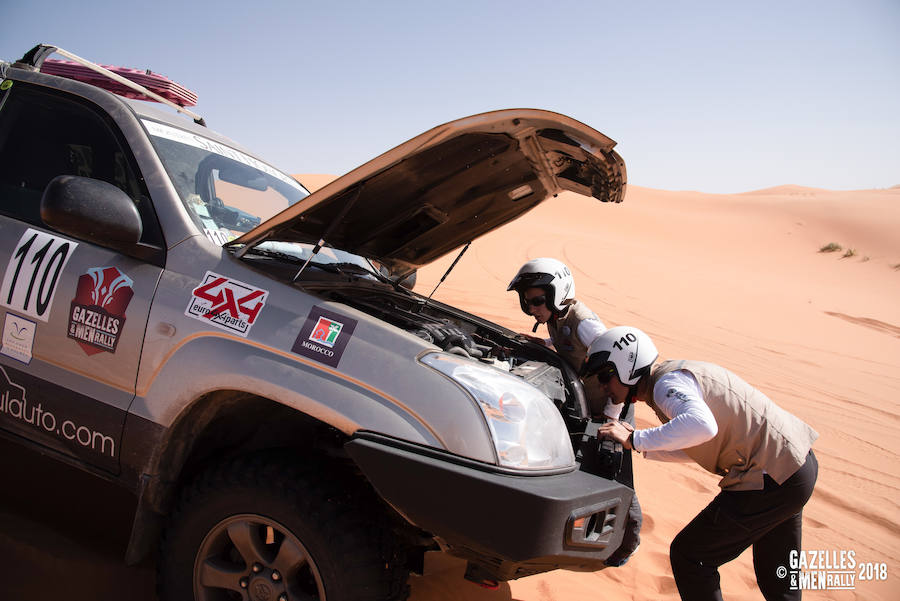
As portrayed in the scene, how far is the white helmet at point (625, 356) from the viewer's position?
2918 mm

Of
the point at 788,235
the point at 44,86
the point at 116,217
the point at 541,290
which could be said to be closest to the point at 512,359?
the point at 541,290

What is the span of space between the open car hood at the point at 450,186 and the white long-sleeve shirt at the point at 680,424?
1087mm

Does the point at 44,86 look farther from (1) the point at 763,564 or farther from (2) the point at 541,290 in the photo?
(1) the point at 763,564

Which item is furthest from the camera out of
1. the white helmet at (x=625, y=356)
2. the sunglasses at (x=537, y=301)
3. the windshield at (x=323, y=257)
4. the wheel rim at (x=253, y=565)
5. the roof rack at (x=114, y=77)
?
the sunglasses at (x=537, y=301)

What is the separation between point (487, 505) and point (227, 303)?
1.22 m

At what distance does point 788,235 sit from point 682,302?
26.0 m

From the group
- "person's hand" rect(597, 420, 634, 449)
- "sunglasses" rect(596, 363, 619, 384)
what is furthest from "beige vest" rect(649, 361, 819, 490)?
"person's hand" rect(597, 420, 634, 449)

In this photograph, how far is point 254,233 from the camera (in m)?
2.32

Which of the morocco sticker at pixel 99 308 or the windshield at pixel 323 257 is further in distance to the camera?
the windshield at pixel 323 257

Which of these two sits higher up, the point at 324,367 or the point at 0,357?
the point at 324,367

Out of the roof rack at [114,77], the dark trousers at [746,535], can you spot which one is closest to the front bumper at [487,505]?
the dark trousers at [746,535]

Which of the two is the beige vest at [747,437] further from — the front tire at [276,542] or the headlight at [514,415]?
the front tire at [276,542]

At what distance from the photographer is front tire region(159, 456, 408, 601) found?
1995mm

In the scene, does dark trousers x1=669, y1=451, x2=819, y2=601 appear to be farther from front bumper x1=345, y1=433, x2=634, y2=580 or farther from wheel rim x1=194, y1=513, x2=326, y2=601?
wheel rim x1=194, y1=513, x2=326, y2=601
